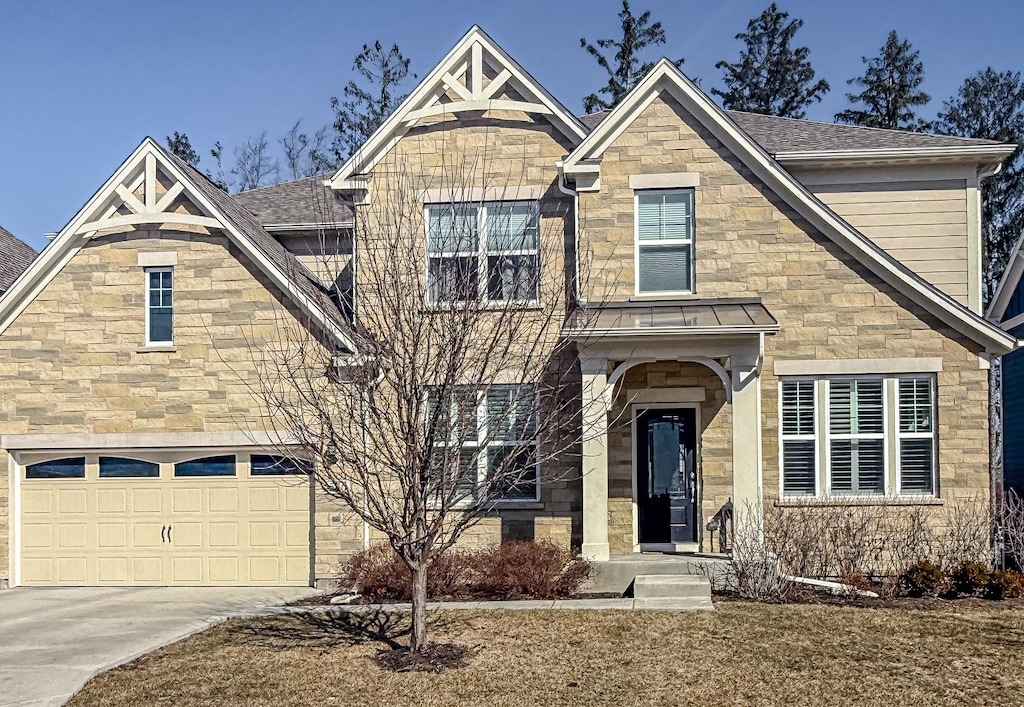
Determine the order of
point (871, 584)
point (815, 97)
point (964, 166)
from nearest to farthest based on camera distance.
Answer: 1. point (871, 584)
2. point (964, 166)
3. point (815, 97)

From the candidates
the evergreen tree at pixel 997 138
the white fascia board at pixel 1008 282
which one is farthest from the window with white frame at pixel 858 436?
the evergreen tree at pixel 997 138

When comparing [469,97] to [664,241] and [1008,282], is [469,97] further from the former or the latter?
[1008,282]

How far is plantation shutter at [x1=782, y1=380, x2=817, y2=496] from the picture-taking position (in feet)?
54.2

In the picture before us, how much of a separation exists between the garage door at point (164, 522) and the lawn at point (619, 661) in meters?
3.96

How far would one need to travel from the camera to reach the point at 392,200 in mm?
17250

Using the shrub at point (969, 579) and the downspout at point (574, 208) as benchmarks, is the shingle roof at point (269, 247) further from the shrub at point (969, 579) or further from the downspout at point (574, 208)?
the shrub at point (969, 579)

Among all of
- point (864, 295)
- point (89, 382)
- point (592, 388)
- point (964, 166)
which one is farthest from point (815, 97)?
point (89, 382)

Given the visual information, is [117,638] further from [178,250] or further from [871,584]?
[871,584]

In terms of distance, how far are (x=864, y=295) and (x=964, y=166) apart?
12.1 ft

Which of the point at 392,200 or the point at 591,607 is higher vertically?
the point at 392,200

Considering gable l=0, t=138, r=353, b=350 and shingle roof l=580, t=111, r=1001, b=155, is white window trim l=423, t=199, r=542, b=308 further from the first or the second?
shingle roof l=580, t=111, r=1001, b=155

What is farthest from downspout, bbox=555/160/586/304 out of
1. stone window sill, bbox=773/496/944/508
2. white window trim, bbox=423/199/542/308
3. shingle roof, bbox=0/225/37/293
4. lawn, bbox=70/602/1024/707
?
shingle roof, bbox=0/225/37/293

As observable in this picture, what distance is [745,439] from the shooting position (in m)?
15.2

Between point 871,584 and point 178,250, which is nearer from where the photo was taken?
point 871,584
